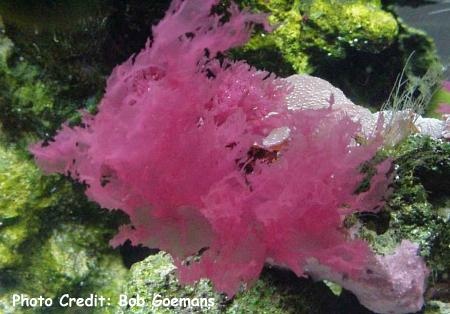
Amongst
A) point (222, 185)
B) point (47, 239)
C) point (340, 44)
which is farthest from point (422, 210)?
point (47, 239)

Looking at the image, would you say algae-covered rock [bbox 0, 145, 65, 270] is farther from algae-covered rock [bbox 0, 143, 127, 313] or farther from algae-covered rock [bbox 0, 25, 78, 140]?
algae-covered rock [bbox 0, 25, 78, 140]

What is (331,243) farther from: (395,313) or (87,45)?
(87,45)

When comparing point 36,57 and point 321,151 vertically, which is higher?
point 36,57

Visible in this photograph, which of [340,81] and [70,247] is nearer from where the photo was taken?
[70,247]

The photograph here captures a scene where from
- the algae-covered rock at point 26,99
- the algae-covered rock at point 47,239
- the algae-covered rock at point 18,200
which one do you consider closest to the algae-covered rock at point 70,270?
the algae-covered rock at point 47,239

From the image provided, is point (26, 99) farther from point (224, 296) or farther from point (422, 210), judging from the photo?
point (422, 210)

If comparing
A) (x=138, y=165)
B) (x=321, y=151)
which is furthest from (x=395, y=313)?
(x=138, y=165)

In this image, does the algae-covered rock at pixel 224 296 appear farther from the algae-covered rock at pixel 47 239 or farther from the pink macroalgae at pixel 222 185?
the algae-covered rock at pixel 47 239

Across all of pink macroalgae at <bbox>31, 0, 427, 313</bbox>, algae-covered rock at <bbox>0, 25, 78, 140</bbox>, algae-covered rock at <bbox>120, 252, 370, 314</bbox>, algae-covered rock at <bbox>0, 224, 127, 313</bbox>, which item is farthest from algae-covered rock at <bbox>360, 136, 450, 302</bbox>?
algae-covered rock at <bbox>0, 25, 78, 140</bbox>

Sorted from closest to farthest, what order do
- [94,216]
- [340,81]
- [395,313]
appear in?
1. [395,313]
2. [94,216]
3. [340,81]
